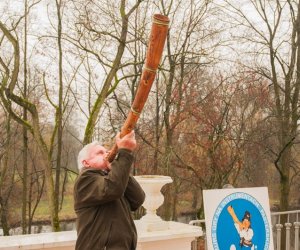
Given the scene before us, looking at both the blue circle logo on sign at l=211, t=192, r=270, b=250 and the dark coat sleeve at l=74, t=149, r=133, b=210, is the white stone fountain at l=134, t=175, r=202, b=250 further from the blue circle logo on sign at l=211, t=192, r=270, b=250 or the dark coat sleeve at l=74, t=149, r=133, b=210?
the dark coat sleeve at l=74, t=149, r=133, b=210

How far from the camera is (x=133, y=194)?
7.74 ft

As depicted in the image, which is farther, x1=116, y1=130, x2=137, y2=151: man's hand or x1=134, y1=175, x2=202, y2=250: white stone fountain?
x1=134, y1=175, x2=202, y2=250: white stone fountain

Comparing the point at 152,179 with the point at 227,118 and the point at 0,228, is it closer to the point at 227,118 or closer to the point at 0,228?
the point at 227,118

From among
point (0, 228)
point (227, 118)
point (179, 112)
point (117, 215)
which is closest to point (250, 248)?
point (117, 215)

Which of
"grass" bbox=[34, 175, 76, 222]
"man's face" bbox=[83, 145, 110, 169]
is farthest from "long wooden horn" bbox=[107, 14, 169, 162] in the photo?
"grass" bbox=[34, 175, 76, 222]

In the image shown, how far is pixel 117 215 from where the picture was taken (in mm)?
2219

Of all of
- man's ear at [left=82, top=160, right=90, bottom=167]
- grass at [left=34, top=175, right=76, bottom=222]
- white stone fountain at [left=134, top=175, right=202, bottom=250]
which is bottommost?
grass at [left=34, top=175, right=76, bottom=222]

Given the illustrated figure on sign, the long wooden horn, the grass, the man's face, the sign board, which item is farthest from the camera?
the grass

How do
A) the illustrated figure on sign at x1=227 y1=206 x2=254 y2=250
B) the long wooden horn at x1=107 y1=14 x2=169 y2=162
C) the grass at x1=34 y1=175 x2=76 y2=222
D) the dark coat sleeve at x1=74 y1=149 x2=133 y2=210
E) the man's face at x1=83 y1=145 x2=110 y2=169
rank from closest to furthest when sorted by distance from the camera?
the long wooden horn at x1=107 y1=14 x2=169 y2=162
the dark coat sleeve at x1=74 y1=149 x2=133 y2=210
the man's face at x1=83 y1=145 x2=110 y2=169
the illustrated figure on sign at x1=227 y1=206 x2=254 y2=250
the grass at x1=34 y1=175 x2=76 y2=222

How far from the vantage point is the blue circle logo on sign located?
3854 mm

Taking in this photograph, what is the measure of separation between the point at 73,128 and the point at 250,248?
48.9ft

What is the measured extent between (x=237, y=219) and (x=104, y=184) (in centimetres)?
234

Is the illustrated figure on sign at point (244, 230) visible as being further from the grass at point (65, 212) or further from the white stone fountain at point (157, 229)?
the grass at point (65, 212)

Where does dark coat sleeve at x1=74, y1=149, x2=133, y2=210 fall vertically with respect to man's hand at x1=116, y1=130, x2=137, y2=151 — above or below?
below
